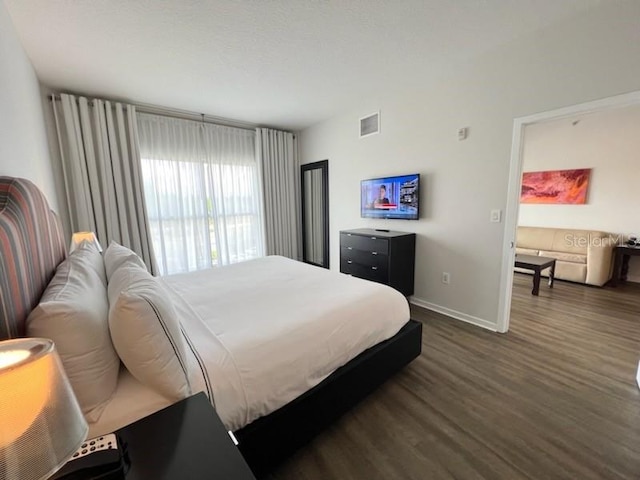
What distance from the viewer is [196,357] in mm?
1223

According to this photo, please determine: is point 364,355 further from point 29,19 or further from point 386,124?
point 29,19

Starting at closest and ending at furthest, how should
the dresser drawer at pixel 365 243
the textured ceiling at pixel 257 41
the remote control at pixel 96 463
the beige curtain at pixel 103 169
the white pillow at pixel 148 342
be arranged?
the remote control at pixel 96 463
the white pillow at pixel 148 342
the textured ceiling at pixel 257 41
the beige curtain at pixel 103 169
the dresser drawer at pixel 365 243

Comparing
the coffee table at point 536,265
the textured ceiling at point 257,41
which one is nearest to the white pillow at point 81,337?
the textured ceiling at point 257,41

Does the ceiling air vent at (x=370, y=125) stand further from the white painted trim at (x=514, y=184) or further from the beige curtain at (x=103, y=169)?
the beige curtain at (x=103, y=169)

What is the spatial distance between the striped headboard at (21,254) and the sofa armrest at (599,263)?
543 cm

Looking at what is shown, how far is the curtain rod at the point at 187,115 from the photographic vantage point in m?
3.40

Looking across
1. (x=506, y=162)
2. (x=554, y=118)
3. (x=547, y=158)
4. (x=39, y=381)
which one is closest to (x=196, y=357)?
(x=39, y=381)

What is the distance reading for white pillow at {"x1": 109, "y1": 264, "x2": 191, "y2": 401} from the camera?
97 centimetres

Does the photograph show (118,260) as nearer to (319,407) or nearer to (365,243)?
(319,407)

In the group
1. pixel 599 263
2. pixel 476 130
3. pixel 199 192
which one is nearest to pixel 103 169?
pixel 199 192

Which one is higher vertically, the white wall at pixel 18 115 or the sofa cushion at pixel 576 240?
the white wall at pixel 18 115

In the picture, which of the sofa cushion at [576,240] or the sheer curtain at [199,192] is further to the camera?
the sofa cushion at [576,240]

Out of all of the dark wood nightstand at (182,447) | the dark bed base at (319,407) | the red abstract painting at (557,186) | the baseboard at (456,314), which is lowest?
the baseboard at (456,314)

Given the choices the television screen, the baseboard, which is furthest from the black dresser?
the television screen
